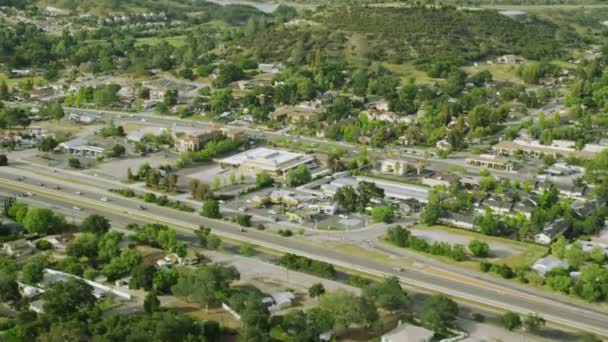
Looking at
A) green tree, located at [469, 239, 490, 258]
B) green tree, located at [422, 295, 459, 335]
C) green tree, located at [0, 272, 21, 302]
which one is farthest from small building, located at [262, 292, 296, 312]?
green tree, located at [0, 272, 21, 302]

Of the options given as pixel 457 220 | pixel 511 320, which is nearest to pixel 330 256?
pixel 457 220

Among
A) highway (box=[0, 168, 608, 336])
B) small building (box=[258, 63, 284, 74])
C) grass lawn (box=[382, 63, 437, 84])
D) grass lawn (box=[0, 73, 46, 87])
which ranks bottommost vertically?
highway (box=[0, 168, 608, 336])

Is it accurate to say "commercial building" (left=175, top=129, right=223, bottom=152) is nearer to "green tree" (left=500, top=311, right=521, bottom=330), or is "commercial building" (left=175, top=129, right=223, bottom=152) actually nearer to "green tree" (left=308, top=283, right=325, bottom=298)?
"green tree" (left=308, top=283, right=325, bottom=298)

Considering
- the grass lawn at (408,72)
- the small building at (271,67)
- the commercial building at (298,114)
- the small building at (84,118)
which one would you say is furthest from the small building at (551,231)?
the small building at (271,67)

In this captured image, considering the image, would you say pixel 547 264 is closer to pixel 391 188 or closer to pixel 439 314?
pixel 439 314

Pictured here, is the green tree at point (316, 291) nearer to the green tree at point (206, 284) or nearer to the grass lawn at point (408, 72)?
the green tree at point (206, 284)

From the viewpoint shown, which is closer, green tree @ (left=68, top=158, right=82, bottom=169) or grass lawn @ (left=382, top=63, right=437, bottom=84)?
green tree @ (left=68, top=158, right=82, bottom=169)

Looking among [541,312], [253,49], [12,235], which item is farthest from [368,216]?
[253,49]
